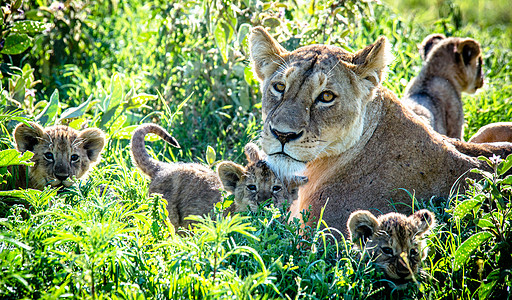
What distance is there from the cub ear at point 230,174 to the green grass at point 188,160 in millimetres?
385

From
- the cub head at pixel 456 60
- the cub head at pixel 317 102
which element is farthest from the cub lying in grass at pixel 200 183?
the cub head at pixel 456 60

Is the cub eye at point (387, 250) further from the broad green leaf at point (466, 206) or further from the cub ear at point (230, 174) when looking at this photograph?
the cub ear at point (230, 174)

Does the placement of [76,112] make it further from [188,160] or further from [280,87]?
[280,87]

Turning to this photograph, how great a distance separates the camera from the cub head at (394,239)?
10.8ft

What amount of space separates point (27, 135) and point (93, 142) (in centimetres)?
56

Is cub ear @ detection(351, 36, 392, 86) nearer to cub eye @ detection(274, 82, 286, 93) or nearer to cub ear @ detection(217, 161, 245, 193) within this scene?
cub eye @ detection(274, 82, 286, 93)

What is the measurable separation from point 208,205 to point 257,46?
143cm

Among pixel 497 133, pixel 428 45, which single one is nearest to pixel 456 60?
pixel 428 45

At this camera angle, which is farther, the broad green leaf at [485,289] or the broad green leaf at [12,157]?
the broad green leaf at [12,157]

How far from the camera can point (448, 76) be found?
7.14 metres

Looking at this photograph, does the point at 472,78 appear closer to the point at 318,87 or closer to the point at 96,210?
the point at 318,87

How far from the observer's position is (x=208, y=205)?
4711 millimetres

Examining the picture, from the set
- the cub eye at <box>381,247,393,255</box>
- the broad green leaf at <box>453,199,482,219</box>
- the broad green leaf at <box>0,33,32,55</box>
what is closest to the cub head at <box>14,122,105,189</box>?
the broad green leaf at <box>0,33,32,55</box>

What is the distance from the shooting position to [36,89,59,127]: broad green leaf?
16.9 feet
